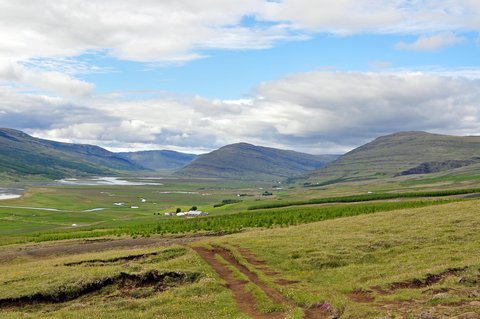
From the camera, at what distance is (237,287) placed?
40.2 m

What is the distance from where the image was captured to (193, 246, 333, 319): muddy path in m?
32.1

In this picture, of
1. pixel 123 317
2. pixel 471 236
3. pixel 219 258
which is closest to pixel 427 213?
pixel 471 236

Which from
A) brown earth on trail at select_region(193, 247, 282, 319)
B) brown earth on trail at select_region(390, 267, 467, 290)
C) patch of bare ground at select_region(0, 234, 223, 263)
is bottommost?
patch of bare ground at select_region(0, 234, 223, 263)

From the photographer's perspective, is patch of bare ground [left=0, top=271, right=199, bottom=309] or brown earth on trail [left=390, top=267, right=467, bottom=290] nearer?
brown earth on trail [left=390, top=267, right=467, bottom=290]

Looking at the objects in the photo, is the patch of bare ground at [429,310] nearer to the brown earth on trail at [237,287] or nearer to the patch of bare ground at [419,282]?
the patch of bare ground at [419,282]

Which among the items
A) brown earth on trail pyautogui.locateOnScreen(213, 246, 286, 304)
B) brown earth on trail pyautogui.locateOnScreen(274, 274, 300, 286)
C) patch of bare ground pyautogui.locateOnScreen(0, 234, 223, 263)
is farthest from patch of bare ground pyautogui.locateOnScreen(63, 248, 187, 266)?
brown earth on trail pyautogui.locateOnScreen(274, 274, 300, 286)

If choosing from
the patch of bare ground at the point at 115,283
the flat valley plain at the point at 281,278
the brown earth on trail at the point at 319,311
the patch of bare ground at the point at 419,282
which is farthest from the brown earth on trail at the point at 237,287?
the patch of bare ground at the point at 419,282

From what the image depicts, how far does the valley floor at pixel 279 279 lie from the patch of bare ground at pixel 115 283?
95 mm

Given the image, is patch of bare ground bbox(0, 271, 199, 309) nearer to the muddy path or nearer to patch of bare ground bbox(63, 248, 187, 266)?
the muddy path

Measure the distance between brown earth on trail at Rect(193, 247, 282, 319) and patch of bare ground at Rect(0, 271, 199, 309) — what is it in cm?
336

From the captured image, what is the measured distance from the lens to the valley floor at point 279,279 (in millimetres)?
33094

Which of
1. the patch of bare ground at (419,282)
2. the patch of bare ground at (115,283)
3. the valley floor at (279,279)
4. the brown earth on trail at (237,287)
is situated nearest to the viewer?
the brown earth on trail at (237,287)

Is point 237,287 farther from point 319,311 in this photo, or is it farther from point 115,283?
point 115,283

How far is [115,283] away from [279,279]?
15.9 metres
